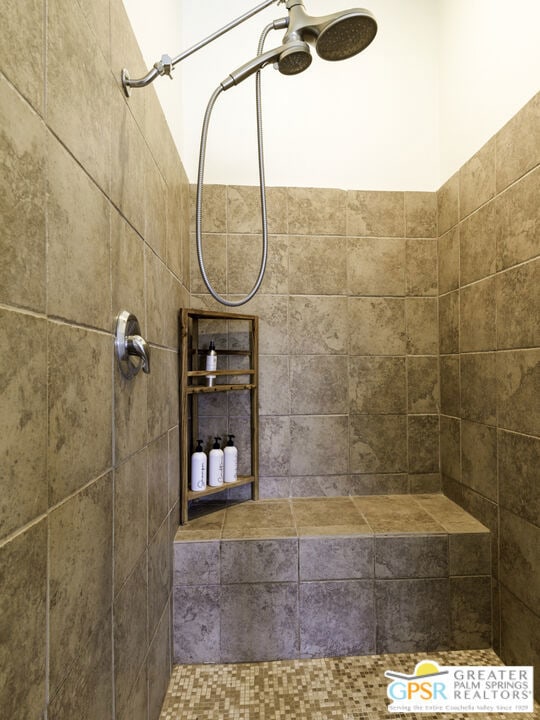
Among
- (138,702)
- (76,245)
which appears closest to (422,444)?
(138,702)

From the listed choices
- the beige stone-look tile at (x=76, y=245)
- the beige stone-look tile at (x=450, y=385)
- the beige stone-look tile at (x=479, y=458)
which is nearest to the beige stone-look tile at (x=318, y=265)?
the beige stone-look tile at (x=450, y=385)

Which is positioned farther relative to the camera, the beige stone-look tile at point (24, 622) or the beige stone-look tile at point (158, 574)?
the beige stone-look tile at point (158, 574)

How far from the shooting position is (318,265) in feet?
5.11

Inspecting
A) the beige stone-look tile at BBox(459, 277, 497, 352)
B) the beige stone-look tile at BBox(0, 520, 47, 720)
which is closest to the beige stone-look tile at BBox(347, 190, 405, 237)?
the beige stone-look tile at BBox(459, 277, 497, 352)

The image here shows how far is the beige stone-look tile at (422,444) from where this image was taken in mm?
1582

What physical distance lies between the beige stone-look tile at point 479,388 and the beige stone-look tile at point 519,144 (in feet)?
1.86

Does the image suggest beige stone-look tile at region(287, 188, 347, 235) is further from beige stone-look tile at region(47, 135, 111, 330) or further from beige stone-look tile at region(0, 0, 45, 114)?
beige stone-look tile at region(0, 0, 45, 114)

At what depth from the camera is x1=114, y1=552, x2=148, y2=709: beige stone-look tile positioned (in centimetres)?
71

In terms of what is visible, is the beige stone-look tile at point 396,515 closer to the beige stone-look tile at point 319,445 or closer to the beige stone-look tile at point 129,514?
the beige stone-look tile at point 319,445

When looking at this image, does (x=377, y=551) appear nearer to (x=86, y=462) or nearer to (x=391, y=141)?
(x=86, y=462)

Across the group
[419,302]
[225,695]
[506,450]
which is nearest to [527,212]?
[419,302]

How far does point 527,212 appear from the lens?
3.46 feet

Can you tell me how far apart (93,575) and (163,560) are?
1.62 feet

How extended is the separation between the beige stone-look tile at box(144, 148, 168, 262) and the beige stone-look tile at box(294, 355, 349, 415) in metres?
0.73
